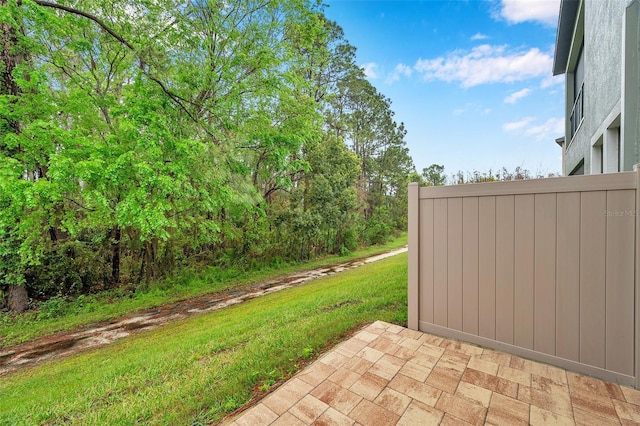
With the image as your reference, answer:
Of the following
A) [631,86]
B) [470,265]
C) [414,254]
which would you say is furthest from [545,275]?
[631,86]

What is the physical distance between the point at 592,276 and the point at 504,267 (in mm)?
487

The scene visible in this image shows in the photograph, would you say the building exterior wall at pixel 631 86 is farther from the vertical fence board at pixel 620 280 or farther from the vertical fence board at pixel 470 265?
the vertical fence board at pixel 470 265

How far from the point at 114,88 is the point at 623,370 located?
30.3ft

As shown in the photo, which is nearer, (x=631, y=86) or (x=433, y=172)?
(x=631, y=86)

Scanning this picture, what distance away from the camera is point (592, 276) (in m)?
1.72

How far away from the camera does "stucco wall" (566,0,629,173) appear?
2.86 metres

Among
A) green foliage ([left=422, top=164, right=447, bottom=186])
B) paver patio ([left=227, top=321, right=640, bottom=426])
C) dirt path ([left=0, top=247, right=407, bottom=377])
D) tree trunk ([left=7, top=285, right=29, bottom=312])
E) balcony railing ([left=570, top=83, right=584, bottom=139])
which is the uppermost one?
green foliage ([left=422, top=164, right=447, bottom=186])

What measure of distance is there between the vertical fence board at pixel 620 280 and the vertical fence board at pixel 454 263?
2.92 feet

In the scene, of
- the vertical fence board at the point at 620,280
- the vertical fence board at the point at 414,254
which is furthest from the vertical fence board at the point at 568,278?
the vertical fence board at the point at 414,254

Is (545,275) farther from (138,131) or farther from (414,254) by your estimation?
(138,131)

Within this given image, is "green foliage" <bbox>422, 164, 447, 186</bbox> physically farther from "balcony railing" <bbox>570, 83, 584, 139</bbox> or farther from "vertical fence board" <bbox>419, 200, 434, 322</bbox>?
"vertical fence board" <bbox>419, 200, 434, 322</bbox>

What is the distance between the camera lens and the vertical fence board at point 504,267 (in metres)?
2.03

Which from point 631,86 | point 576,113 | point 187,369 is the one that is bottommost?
point 187,369

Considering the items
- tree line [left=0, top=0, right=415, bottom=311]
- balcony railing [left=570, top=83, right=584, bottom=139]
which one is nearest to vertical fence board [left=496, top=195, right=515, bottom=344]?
tree line [left=0, top=0, right=415, bottom=311]
